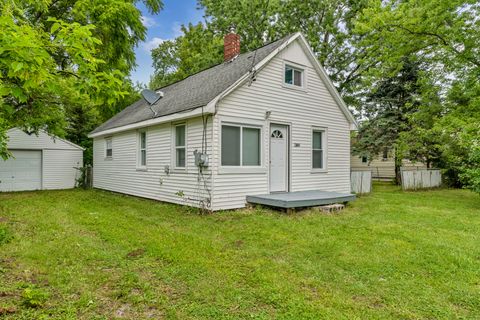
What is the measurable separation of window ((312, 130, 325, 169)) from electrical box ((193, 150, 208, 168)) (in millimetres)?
4519

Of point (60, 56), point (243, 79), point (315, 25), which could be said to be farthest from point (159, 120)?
point (315, 25)

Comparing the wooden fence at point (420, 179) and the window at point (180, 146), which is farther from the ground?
the window at point (180, 146)

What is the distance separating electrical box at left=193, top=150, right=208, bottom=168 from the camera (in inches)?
314

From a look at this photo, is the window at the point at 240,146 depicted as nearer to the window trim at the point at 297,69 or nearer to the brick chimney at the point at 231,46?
the window trim at the point at 297,69

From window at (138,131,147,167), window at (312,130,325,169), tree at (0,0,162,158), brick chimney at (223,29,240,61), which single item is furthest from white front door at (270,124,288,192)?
window at (138,131,147,167)

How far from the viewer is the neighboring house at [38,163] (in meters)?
14.6

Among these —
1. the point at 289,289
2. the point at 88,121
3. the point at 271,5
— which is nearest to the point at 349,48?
the point at 271,5

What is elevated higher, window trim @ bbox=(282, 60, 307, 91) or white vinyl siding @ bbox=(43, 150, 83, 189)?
window trim @ bbox=(282, 60, 307, 91)

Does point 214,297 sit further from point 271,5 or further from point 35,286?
point 271,5

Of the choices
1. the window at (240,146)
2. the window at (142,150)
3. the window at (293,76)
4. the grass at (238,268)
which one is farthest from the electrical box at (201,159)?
the window at (293,76)

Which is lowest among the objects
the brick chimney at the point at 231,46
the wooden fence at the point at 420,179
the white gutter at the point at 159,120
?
the wooden fence at the point at 420,179

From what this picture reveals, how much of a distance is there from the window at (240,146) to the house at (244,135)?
28mm

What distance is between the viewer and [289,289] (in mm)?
3402

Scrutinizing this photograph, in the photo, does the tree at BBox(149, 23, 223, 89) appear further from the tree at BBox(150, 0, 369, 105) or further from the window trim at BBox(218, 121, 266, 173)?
the window trim at BBox(218, 121, 266, 173)
